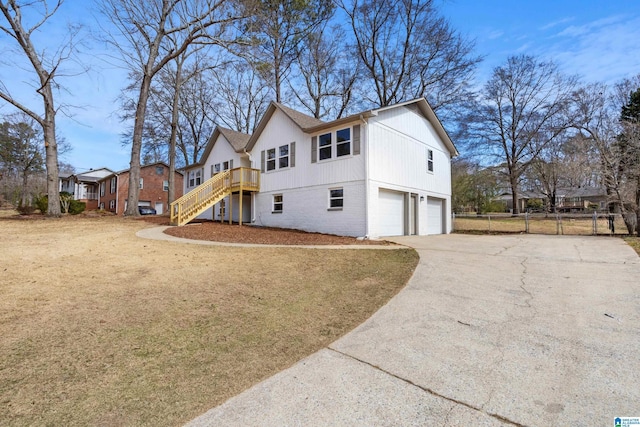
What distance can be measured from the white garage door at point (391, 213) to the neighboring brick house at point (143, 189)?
95.9 feet

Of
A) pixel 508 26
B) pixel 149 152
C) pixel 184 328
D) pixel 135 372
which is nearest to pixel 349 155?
pixel 508 26

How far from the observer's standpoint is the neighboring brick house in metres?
34.2

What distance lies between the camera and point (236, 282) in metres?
5.86

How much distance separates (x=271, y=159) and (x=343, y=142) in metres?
5.09

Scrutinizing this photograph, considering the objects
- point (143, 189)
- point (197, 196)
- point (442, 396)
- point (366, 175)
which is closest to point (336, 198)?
point (366, 175)

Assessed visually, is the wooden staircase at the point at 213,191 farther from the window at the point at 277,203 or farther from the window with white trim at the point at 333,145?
the window with white trim at the point at 333,145

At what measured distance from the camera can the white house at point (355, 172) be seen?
13461mm

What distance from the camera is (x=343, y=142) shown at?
14062mm

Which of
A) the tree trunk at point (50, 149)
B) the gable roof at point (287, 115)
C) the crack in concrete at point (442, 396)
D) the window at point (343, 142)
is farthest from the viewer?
the tree trunk at point (50, 149)

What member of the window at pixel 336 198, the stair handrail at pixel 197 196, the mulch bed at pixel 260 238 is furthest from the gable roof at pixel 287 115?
the mulch bed at pixel 260 238

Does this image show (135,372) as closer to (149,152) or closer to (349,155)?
(349,155)

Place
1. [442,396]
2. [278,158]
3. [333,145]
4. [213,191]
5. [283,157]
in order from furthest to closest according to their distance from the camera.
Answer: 1. [213,191]
2. [278,158]
3. [283,157]
4. [333,145]
5. [442,396]

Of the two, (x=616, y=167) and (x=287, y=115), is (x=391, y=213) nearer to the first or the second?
(x=287, y=115)

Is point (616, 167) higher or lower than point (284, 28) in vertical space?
lower
